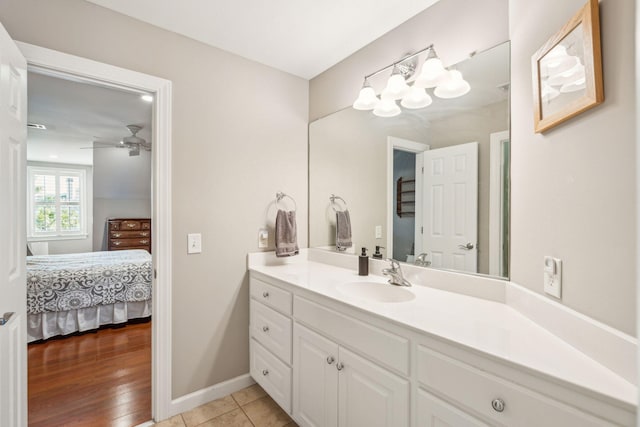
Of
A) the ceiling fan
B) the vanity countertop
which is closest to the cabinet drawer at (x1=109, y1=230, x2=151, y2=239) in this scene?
the ceiling fan

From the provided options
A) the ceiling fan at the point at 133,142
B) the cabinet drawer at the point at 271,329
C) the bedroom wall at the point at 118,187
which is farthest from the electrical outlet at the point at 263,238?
the bedroom wall at the point at 118,187

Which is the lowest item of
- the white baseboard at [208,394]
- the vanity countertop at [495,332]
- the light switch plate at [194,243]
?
the white baseboard at [208,394]

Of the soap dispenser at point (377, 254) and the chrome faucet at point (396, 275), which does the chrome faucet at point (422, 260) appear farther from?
the soap dispenser at point (377, 254)

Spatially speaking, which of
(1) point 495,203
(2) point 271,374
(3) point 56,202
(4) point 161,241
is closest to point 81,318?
(4) point 161,241

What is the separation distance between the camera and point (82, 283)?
2.99 meters

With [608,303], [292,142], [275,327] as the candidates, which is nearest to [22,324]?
[275,327]

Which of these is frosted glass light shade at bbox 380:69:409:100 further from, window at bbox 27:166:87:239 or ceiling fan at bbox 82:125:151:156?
window at bbox 27:166:87:239

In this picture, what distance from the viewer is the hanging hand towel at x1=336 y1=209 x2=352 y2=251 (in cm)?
211

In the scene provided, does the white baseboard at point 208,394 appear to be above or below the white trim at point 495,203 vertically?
below

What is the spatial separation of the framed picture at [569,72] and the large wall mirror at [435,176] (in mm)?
279

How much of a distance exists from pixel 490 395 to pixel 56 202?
7572mm

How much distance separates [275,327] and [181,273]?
0.67 metres

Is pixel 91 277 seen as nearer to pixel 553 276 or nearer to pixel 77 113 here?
pixel 77 113

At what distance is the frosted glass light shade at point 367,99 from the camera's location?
1.83 metres
